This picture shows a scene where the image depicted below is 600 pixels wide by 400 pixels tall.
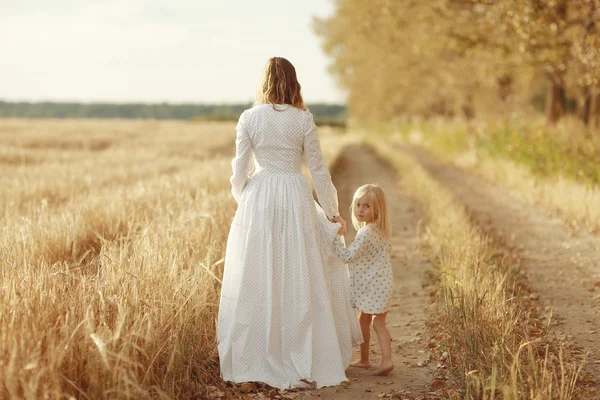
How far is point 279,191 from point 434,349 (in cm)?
205

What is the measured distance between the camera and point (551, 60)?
15.6 metres

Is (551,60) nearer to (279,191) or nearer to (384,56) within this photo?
(279,191)

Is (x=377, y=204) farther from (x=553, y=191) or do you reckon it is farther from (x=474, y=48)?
(x=474, y=48)

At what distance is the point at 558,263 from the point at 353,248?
4832mm

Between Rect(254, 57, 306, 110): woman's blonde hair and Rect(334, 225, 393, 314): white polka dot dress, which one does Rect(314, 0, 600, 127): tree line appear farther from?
Rect(254, 57, 306, 110): woman's blonde hair

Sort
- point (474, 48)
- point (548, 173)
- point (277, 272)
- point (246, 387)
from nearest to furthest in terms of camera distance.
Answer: point (246, 387), point (277, 272), point (548, 173), point (474, 48)

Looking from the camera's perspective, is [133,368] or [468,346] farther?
[468,346]

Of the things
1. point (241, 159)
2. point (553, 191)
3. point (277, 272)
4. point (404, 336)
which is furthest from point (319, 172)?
point (553, 191)

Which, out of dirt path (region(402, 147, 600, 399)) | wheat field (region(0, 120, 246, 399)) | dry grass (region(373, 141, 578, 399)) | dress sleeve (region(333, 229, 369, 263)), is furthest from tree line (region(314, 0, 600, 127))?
wheat field (region(0, 120, 246, 399))

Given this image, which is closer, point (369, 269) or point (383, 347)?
point (383, 347)

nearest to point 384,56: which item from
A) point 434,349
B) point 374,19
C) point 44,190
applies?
point 374,19

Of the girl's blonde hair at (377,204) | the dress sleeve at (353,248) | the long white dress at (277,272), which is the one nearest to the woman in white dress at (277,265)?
the long white dress at (277,272)

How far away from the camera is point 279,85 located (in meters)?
4.82

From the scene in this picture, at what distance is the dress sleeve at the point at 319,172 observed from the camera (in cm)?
494
